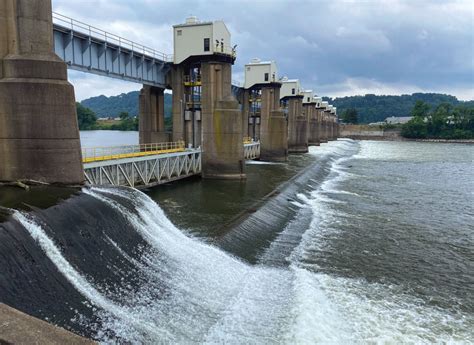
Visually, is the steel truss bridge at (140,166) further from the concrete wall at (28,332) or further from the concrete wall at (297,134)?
the concrete wall at (297,134)

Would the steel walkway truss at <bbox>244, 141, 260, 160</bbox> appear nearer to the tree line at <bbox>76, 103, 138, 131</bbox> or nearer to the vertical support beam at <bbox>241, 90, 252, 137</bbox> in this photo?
the vertical support beam at <bbox>241, 90, 252, 137</bbox>

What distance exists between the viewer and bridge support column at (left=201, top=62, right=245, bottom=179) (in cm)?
3069

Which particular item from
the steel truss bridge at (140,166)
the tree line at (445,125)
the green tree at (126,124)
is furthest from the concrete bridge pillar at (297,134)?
the tree line at (445,125)

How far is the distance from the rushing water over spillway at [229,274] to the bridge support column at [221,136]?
10604mm

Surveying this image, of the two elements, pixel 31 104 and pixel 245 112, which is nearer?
pixel 31 104

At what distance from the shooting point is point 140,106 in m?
38.3

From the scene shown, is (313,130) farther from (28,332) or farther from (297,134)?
(28,332)

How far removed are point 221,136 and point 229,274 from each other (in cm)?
1911

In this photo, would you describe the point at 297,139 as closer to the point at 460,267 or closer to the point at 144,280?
the point at 460,267

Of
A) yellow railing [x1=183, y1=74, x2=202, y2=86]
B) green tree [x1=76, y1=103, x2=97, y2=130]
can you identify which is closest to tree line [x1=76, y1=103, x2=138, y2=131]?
green tree [x1=76, y1=103, x2=97, y2=130]

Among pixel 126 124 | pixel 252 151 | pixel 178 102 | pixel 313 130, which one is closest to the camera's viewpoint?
pixel 178 102

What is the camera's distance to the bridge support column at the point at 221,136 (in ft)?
101

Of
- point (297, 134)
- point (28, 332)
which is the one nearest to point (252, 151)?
point (297, 134)

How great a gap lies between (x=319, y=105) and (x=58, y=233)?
104316 millimetres
